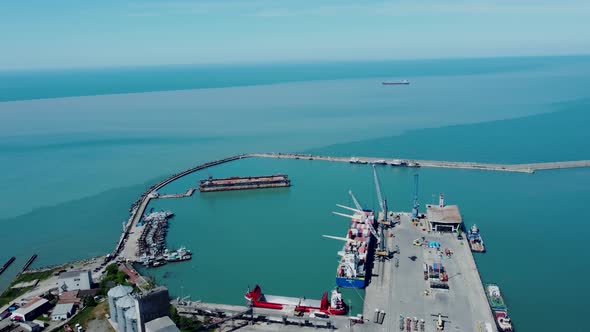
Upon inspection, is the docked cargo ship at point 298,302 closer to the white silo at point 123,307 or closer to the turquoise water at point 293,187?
the turquoise water at point 293,187

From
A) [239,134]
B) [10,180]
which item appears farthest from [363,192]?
[10,180]

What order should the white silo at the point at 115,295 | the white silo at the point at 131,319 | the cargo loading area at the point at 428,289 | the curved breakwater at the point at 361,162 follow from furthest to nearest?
the curved breakwater at the point at 361,162, the cargo loading area at the point at 428,289, the white silo at the point at 115,295, the white silo at the point at 131,319

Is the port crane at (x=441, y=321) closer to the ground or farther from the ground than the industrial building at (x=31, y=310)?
farther from the ground

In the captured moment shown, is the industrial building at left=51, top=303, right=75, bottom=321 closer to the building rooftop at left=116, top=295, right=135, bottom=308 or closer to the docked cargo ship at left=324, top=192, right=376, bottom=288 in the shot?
the building rooftop at left=116, top=295, right=135, bottom=308

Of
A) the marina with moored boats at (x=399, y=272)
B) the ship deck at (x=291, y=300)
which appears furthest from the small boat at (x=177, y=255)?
the ship deck at (x=291, y=300)

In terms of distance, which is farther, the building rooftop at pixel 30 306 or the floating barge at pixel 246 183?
the floating barge at pixel 246 183

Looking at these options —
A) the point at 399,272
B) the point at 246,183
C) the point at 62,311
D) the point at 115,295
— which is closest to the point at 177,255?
the point at 62,311

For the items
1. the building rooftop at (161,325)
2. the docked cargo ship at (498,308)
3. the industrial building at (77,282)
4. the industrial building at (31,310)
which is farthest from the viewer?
the industrial building at (77,282)

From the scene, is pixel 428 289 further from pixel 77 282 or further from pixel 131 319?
pixel 77 282
